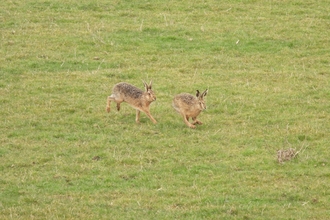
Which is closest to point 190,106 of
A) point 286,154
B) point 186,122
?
point 186,122

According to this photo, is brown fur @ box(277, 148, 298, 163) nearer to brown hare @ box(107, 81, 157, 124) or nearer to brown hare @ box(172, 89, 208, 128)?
brown hare @ box(172, 89, 208, 128)

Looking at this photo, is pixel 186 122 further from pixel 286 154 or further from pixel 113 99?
pixel 286 154

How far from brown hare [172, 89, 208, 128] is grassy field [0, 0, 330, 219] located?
8.7 inches

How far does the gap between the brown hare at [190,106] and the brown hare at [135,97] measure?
537 millimetres

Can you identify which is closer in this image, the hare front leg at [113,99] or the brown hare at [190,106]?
the brown hare at [190,106]

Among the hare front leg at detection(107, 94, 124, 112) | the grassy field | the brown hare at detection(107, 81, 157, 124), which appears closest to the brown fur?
the grassy field

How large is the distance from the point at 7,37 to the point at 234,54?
18.9ft

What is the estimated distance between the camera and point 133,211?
39.0 ft

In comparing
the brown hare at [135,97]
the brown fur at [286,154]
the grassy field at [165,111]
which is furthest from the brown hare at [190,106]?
the brown fur at [286,154]

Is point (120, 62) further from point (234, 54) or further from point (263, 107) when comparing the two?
point (263, 107)

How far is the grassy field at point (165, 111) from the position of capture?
40.7ft

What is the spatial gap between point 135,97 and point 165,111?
957 millimetres

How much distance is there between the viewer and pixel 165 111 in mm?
16672

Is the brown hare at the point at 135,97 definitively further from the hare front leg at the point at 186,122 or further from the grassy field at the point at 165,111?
the hare front leg at the point at 186,122
